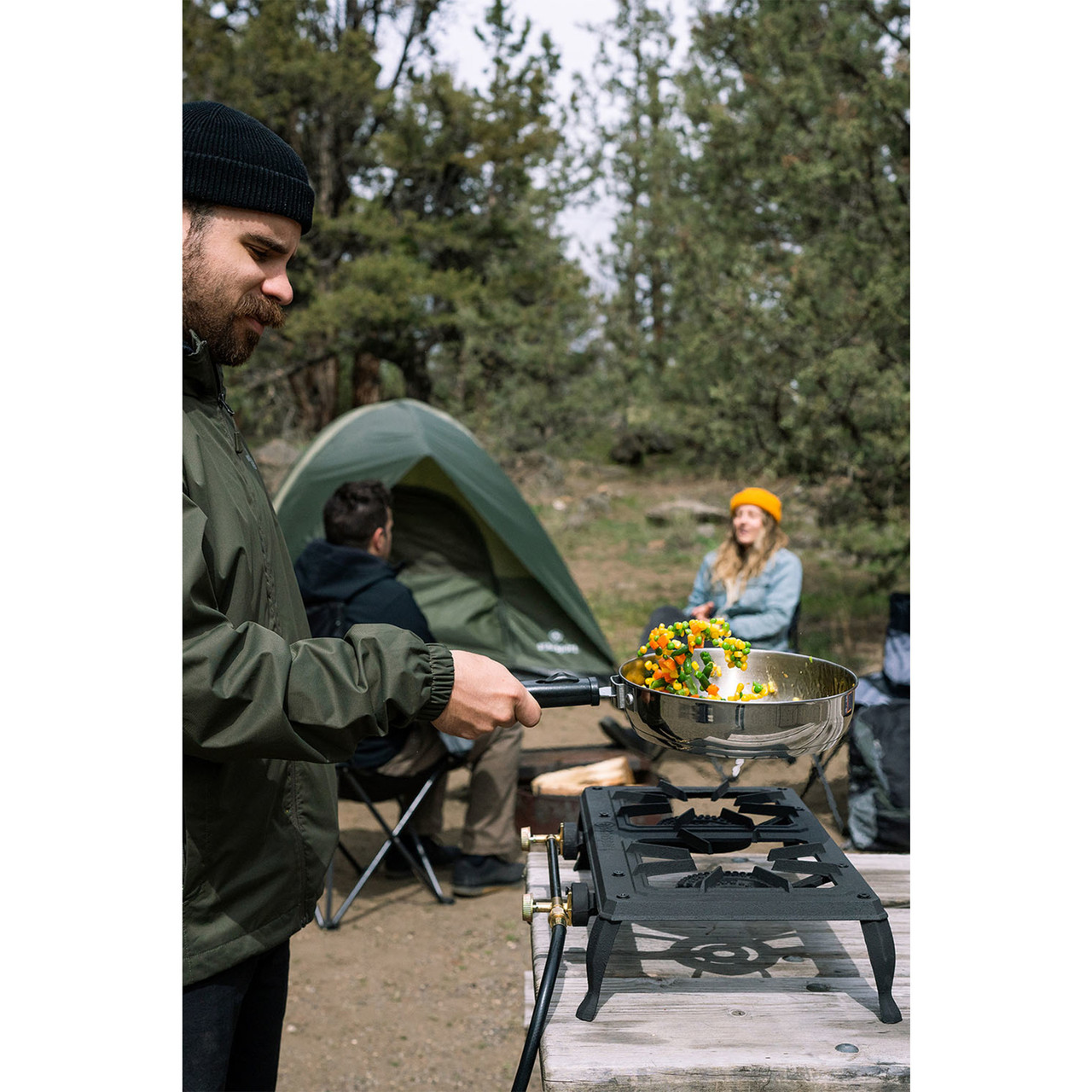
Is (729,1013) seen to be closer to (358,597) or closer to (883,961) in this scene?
(883,961)

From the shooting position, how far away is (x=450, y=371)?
1249cm

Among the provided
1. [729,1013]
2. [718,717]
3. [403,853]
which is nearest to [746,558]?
[403,853]

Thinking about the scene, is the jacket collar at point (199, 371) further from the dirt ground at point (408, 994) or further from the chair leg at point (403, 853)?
the chair leg at point (403, 853)

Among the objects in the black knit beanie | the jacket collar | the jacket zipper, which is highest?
the black knit beanie

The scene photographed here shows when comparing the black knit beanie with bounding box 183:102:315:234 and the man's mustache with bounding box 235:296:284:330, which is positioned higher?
the black knit beanie with bounding box 183:102:315:234

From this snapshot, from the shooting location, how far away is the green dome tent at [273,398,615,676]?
5781 mm

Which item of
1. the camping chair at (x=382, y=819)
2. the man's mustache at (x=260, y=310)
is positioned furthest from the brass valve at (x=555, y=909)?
the camping chair at (x=382, y=819)

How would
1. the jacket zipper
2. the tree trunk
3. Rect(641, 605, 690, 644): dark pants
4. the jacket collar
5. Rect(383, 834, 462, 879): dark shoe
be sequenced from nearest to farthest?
the jacket collar < the jacket zipper < Rect(383, 834, 462, 879): dark shoe < Rect(641, 605, 690, 644): dark pants < the tree trunk

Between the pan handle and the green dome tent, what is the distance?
13.7 feet

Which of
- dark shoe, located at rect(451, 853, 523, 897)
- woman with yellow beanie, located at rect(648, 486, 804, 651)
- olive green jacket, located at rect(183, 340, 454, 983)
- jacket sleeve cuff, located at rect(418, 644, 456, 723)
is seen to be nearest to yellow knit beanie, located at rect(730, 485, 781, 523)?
woman with yellow beanie, located at rect(648, 486, 804, 651)

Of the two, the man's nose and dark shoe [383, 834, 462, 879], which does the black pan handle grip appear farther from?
dark shoe [383, 834, 462, 879]

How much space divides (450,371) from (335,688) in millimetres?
11468

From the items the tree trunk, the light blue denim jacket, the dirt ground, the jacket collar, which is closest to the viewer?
the jacket collar

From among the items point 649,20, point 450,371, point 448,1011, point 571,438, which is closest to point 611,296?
point 571,438
